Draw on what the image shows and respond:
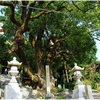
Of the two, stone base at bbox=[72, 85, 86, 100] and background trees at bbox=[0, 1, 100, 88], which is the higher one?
background trees at bbox=[0, 1, 100, 88]

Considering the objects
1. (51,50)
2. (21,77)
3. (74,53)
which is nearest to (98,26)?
(74,53)

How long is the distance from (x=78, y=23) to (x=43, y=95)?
19.4 ft

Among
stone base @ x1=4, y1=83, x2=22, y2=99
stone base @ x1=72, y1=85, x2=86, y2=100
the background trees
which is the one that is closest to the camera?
stone base @ x1=4, y1=83, x2=22, y2=99

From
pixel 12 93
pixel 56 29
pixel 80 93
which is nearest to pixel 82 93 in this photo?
pixel 80 93

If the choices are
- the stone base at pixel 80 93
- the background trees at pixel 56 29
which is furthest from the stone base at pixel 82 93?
the background trees at pixel 56 29

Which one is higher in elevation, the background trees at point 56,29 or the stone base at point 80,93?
the background trees at point 56,29

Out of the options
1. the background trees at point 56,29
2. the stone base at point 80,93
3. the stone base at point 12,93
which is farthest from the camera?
the background trees at point 56,29

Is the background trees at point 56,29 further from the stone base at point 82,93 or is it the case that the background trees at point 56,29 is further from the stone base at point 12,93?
the stone base at point 82,93

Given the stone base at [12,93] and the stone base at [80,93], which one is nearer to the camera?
the stone base at [12,93]

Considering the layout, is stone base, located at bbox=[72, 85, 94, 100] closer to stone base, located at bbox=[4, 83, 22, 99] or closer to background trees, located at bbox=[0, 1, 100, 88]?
stone base, located at bbox=[4, 83, 22, 99]

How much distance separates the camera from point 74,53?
547 inches

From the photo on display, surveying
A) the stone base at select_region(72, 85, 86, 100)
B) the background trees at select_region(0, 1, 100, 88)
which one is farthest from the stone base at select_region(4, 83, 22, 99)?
the background trees at select_region(0, 1, 100, 88)

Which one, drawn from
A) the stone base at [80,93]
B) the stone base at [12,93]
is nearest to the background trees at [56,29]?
the stone base at [12,93]

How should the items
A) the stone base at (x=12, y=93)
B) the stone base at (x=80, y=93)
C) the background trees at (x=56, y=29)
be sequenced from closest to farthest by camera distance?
the stone base at (x=12, y=93) < the stone base at (x=80, y=93) < the background trees at (x=56, y=29)
